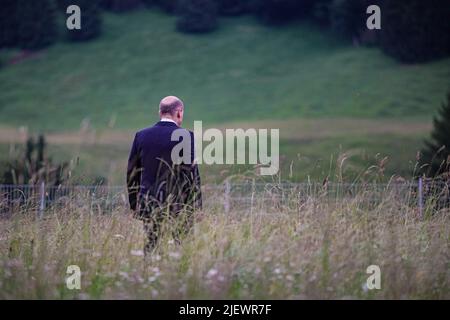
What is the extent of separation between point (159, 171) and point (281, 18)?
62.6m

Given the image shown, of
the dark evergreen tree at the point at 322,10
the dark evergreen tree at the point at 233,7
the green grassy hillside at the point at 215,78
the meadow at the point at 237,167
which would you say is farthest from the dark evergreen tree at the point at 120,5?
the dark evergreen tree at the point at 322,10

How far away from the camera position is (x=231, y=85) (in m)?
56.1

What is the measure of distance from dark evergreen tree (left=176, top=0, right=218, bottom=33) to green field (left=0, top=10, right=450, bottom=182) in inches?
37.5

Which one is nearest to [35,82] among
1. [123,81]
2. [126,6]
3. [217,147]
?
[123,81]

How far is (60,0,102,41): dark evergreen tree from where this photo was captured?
211ft

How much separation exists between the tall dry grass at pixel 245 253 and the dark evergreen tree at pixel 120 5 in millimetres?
67231

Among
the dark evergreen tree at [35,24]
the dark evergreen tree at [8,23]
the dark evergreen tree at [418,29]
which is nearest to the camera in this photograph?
the dark evergreen tree at [418,29]

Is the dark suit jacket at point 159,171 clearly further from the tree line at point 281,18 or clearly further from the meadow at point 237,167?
the tree line at point 281,18

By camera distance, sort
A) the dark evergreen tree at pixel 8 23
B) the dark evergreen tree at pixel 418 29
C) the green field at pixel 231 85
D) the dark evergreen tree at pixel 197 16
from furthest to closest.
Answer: the dark evergreen tree at pixel 197 16 → the dark evergreen tree at pixel 8 23 → the dark evergreen tree at pixel 418 29 → the green field at pixel 231 85

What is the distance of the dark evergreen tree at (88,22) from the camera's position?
6425 cm

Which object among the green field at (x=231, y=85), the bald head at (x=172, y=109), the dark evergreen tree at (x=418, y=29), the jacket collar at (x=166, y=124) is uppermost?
the bald head at (x=172, y=109)

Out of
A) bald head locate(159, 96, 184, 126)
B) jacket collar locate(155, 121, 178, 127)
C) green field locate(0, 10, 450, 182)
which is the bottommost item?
green field locate(0, 10, 450, 182)

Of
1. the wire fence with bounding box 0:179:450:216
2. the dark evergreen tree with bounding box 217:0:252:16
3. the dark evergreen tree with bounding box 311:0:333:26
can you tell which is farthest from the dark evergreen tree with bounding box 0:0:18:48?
the wire fence with bounding box 0:179:450:216

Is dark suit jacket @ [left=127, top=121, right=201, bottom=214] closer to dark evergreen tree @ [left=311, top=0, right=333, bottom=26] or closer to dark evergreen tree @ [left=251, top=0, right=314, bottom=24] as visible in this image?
dark evergreen tree @ [left=311, top=0, right=333, bottom=26]
